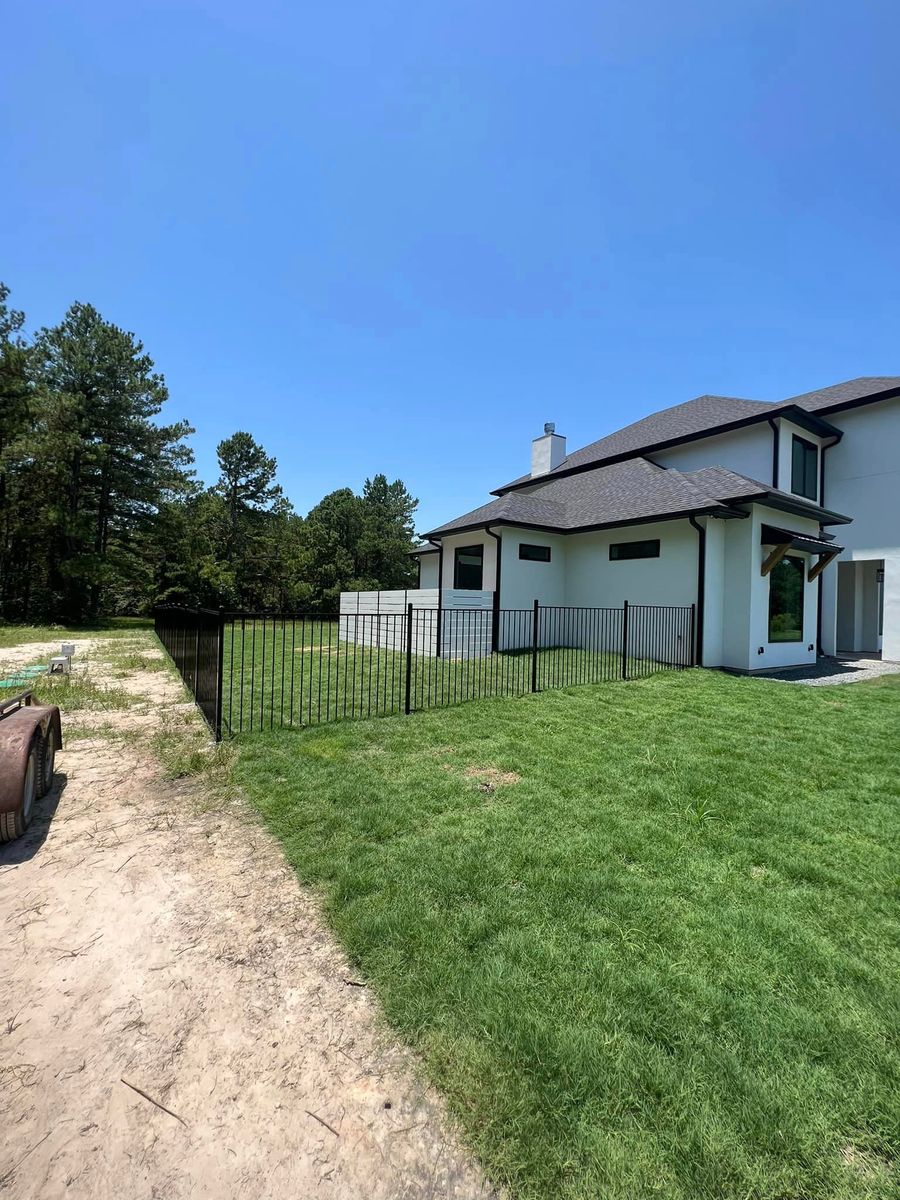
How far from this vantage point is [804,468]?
15.1 m

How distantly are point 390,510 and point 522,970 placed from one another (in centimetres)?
4309

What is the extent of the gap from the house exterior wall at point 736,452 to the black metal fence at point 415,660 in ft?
20.6

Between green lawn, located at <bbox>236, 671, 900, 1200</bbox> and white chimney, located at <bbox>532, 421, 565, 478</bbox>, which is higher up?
white chimney, located at <bbox>532, 421, 565, 478</bbox>

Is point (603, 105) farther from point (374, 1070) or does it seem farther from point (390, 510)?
point (390, 510)

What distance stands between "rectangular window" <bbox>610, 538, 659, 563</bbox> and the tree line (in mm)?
12587

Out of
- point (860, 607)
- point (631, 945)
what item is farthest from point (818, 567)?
point (631, 945)

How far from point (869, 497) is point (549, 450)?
11356 millimetres

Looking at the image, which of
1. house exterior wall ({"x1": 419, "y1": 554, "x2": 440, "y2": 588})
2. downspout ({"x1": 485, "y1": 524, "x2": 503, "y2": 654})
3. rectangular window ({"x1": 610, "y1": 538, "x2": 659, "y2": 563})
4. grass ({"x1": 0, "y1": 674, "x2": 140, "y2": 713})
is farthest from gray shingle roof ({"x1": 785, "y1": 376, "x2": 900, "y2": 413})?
grass ({"x1": 0, "y1": 674, "x2": 140, "y2": 713})

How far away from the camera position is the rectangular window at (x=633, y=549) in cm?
1238

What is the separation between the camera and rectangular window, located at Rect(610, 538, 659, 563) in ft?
40.6

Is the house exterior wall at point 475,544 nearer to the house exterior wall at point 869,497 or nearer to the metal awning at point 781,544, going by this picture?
the metal awning at point 781,544

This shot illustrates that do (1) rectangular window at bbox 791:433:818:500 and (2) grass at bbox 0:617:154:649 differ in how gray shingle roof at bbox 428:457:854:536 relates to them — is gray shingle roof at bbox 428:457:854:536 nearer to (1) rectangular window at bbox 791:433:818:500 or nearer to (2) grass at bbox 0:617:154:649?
(1) rectangular window at bbox 791:433:818:500

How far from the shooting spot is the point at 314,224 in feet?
32.8

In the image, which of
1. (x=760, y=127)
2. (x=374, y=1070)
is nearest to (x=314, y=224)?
(x=760, y=127)
